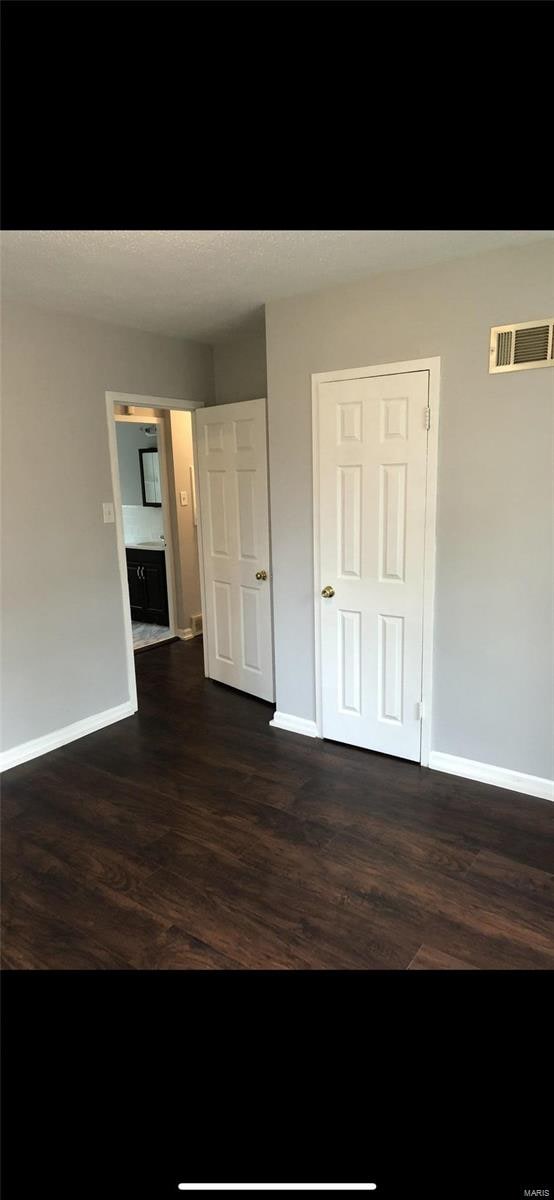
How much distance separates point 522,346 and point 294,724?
7.63 feet

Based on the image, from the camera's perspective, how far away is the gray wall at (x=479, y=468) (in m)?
2.50

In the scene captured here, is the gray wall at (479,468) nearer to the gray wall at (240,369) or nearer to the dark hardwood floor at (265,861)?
the dark hardwood floor at (265,861)

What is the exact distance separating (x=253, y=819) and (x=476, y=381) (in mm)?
2195

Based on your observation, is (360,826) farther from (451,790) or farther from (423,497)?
(423,497)

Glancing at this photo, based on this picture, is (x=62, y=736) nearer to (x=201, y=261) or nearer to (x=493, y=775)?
(x=493, y=775)

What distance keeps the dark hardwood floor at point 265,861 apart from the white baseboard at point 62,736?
9 cm

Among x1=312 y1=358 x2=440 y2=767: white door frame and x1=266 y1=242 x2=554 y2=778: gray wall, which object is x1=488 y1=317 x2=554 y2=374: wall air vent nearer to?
x1=266 y1=242 x2=554 y2=778: gray wall

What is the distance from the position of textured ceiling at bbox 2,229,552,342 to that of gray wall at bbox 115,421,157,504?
290 cm

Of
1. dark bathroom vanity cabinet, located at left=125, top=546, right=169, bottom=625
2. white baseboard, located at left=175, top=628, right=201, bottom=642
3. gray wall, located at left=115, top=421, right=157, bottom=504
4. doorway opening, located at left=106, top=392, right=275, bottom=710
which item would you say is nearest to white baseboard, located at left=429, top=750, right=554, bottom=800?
doorway opening, located at left=106, top=392, right=275, bottom=710

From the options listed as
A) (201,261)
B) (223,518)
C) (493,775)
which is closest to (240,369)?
(223,518)

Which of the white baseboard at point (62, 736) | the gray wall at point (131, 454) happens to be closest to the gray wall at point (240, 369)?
the gray wall at point (131, 454)

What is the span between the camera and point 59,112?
3.28 feet

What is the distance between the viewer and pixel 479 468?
2.66m
